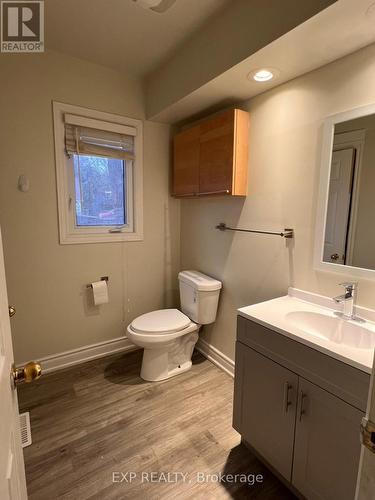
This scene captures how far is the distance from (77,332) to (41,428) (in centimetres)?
77

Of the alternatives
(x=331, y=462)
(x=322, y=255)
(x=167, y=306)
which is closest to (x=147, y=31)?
(x=322, y=255)

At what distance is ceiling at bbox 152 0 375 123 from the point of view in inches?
42.3

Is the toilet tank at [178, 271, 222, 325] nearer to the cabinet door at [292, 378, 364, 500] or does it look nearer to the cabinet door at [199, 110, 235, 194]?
the cabinet door at [199, 110, 235, 194]

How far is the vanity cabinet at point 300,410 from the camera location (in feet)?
3.30

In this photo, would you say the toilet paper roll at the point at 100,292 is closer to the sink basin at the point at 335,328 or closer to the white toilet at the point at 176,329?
the white toilet at the point at 176,329

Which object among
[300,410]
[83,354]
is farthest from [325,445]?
[83,354]

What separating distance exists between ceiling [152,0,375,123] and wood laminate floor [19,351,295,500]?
2.15 m

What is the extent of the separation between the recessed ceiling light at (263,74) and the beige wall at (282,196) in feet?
0.47

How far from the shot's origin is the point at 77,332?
2322 millimetres

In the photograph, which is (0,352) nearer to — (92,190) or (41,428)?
(41,428)

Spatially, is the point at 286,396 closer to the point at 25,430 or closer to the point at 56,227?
the point at 25,430

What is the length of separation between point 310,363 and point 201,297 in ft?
3.78

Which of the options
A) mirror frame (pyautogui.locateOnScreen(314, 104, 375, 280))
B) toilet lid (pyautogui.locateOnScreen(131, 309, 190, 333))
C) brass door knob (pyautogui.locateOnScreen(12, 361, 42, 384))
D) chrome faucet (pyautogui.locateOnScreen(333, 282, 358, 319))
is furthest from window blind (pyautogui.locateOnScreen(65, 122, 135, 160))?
chrome faucet (pyautogui.locateOnScreen(333, 282, 358, 319))

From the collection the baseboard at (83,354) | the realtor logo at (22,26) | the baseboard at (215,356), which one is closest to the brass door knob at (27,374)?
the baseboard at (83,354)
